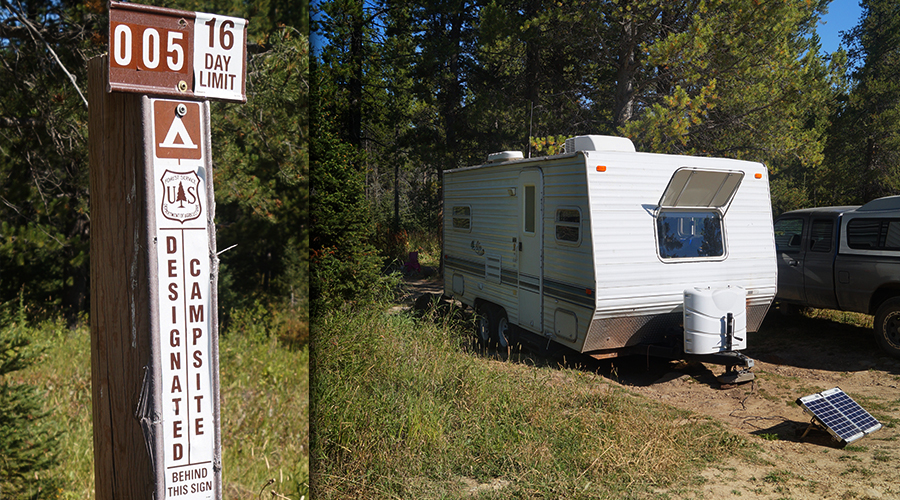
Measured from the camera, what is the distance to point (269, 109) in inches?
271

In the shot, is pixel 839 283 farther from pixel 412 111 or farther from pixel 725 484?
pixel 412 111

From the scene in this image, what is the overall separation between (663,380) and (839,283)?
3193mm

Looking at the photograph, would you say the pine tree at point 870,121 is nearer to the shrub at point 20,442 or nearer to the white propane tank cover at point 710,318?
the white propane tank cover at point 710,318

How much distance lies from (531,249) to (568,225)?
32.2 inches

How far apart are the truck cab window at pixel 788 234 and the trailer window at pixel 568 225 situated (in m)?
4.37

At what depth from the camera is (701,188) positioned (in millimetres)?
6711

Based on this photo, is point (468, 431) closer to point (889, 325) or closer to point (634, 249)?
point (634, 249)

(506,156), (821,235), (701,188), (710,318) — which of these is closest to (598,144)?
(701,188)

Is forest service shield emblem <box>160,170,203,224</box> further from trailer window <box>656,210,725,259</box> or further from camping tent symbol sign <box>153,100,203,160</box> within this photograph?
trailer window <box>656,210,725,259</box>

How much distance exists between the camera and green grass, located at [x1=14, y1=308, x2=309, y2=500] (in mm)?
4457

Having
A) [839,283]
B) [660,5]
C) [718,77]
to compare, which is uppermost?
[660,5]

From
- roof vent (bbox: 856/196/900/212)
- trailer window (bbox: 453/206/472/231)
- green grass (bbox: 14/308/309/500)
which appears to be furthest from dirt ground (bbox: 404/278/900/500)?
green grass (bbox: 14/308/309/500)

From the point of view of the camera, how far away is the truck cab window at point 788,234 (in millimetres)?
8922

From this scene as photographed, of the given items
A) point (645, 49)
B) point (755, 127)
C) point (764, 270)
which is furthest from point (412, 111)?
point (764, 270)
